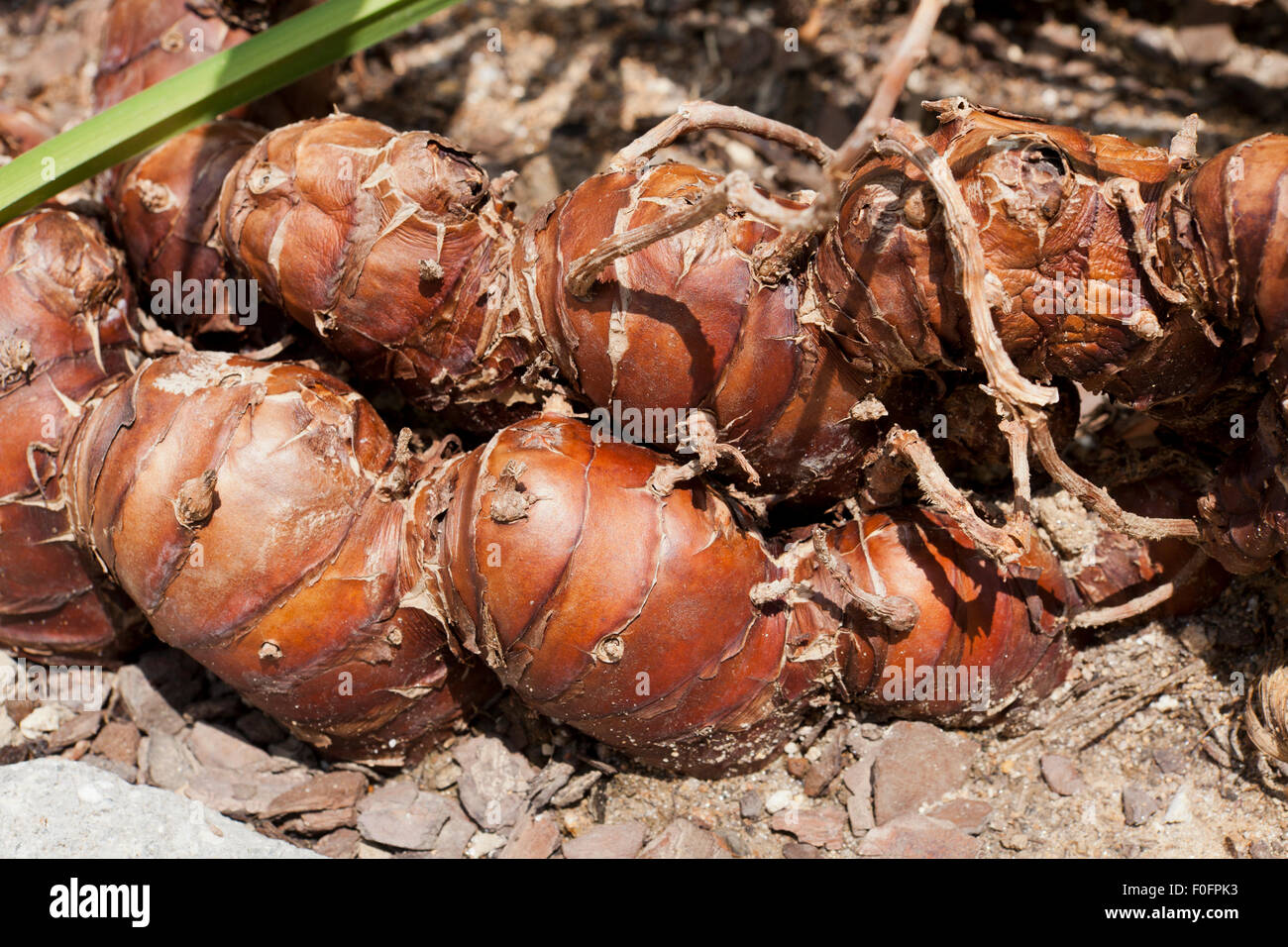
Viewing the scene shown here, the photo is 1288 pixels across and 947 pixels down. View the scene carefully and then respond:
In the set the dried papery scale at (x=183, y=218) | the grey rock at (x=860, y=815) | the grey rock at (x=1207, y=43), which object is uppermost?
the grey rock at (x=1207, y=43)

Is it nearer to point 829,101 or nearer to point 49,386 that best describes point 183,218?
Result: point 49,386

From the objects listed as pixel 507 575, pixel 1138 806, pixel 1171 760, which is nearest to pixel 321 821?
pixel 507 575

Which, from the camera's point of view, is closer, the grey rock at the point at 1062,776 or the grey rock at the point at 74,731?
the grey rock at the point at 1062,776

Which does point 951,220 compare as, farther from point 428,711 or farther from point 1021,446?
point 428,711

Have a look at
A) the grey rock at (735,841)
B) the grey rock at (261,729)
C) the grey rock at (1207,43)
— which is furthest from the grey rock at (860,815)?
the grey rock at (1207,43)

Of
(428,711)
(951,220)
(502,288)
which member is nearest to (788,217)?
(951,220)

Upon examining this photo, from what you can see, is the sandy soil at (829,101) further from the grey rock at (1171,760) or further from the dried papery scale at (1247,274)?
the dried papery scale at (1247,274)

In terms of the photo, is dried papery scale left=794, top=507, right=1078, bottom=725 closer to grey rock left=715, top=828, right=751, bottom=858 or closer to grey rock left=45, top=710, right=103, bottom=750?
grey rock left=715, top=828, right=751, bottom=858
